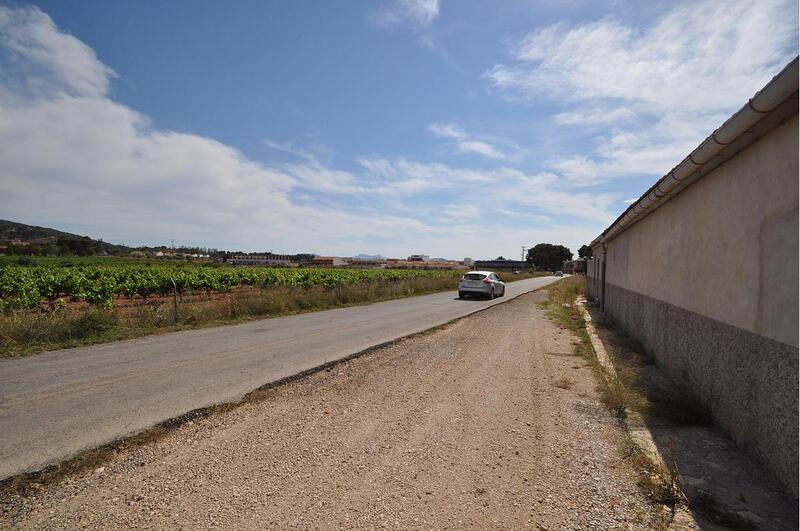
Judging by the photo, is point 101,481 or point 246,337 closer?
point 101,481

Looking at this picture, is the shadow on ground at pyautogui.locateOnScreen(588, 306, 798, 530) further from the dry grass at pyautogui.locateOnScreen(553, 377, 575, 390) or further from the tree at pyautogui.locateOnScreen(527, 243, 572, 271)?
the tree at pyautogui.locateOnScreen(527, 243, 572, 271)

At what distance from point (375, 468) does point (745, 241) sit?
12.1 ft

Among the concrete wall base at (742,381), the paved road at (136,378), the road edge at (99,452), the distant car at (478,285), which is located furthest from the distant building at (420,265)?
the road edge at (99,452)

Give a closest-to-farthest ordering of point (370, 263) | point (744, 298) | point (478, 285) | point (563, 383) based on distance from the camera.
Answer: point (744, 298), point (563, 383), point (478, 285), point (370, 263)

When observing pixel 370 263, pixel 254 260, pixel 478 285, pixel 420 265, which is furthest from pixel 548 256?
pixel 478 285

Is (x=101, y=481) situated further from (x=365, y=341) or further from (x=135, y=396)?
(x=365, y=341)

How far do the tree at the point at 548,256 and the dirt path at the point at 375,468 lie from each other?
422 ft

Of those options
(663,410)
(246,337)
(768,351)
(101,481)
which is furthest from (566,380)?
(246,337)

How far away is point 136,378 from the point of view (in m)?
6.00

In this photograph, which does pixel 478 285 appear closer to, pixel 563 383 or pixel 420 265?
pixel 563 383

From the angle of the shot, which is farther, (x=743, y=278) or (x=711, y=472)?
(x=743, y=278)

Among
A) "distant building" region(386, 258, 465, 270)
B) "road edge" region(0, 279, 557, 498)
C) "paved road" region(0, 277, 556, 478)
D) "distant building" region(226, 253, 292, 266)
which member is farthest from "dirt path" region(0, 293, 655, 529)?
"distant building" region(226, 253, 292, 266)

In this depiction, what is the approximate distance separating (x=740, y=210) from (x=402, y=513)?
383 centimetres

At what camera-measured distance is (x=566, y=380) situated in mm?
6121
